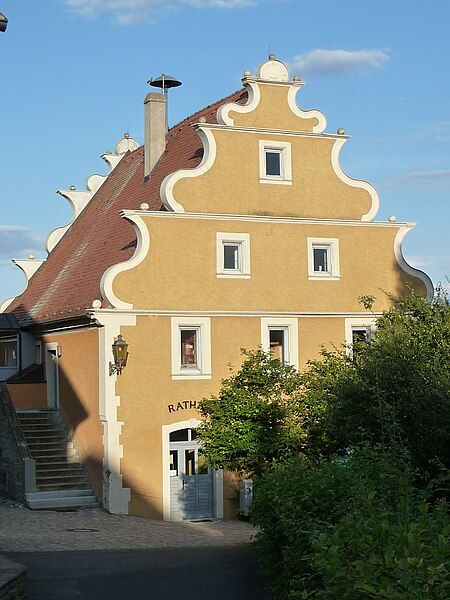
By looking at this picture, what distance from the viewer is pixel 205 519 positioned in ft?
80.8

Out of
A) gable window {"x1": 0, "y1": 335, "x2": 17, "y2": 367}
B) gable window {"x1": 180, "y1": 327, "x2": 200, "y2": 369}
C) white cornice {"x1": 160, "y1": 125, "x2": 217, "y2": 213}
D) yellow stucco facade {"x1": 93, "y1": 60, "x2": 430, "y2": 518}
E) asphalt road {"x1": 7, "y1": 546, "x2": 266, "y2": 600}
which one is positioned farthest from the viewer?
gable window {"x1": 0, "y1": 335, "x2": 17, "y2": 367}

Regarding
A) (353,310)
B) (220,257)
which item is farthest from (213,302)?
(353,310)

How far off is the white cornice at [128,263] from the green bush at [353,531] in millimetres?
9758

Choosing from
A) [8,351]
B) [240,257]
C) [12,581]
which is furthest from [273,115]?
[12,581]

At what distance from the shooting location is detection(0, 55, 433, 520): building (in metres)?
24.0

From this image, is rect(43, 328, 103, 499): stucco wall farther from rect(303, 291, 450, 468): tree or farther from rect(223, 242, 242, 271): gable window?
rect(303, 291, 450, 468): tree

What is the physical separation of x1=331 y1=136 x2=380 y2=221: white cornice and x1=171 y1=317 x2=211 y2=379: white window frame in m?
5.41

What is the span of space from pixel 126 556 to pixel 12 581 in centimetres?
495

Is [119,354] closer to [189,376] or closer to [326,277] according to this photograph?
[189,376]

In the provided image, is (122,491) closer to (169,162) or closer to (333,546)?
(169,162)

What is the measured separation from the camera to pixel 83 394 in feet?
84.2

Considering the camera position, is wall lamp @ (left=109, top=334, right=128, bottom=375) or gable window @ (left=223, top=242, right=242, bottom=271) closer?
wall lamp @ (left=109, top=334, right=128, bottom=375)

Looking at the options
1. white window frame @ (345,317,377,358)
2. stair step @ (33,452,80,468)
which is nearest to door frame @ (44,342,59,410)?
stair step @ (33,452,80,468)

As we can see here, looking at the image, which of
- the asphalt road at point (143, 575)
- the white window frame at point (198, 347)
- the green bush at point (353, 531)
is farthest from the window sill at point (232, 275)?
the green bush at point (353, 531)
